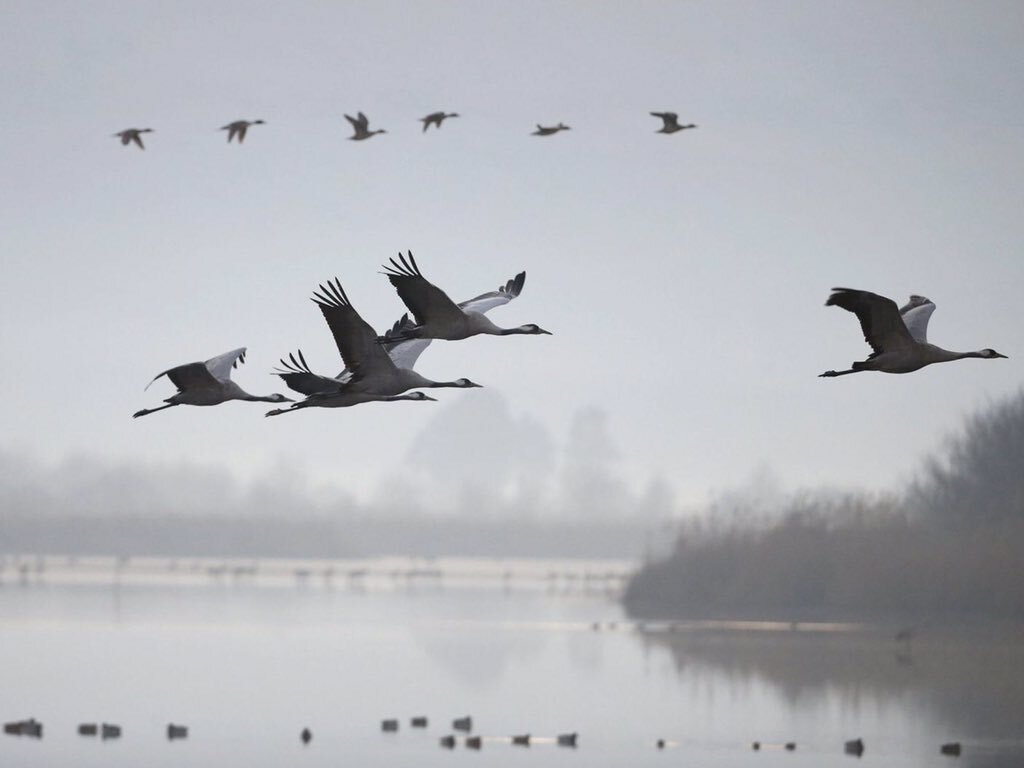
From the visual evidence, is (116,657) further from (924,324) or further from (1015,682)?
(924,324)

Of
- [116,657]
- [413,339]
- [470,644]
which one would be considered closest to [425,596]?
[470,644]

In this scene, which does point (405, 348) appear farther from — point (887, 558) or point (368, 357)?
point (887, 558)

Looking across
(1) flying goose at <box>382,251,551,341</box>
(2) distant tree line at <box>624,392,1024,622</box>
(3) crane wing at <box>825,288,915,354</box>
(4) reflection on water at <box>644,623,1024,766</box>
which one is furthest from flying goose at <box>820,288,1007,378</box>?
(2) distant tree line at <box>624,392,1024,622</box>

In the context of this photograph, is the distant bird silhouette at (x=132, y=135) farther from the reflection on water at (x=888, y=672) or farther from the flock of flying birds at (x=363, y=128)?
the reflection on water at (x=888, y=672)

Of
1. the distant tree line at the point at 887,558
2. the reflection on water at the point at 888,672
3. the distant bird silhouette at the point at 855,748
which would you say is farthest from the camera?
the distant tree line at the point at 887,558

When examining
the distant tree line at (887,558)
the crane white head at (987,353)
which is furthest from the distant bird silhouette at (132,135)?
the distant tree line at (887,558)

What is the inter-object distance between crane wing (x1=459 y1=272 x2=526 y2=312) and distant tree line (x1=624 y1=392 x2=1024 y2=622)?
3668 cm

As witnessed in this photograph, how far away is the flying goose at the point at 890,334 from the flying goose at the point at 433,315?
10.8 feet

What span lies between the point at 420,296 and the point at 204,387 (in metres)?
2.73

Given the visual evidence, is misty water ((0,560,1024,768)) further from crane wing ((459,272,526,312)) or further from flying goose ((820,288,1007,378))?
flying goose ((820,288,1007,378))

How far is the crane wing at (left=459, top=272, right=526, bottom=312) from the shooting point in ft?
63.0

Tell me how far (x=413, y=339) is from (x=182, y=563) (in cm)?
12143

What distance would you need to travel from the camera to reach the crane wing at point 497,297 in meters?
19.2

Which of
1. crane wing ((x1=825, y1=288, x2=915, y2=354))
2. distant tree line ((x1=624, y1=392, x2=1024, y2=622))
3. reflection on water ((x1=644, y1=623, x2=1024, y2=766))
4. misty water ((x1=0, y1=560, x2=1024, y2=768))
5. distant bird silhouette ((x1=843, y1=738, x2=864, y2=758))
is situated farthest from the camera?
distant tree line ((x1=624, y1=392, x2=1024, y2=622))
